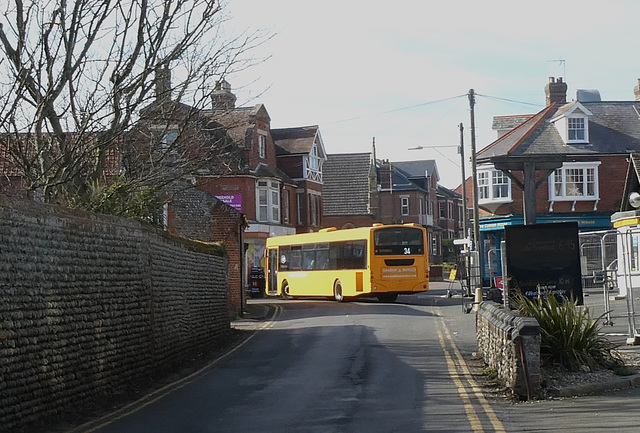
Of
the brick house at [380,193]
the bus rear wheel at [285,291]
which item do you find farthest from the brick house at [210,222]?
the brick house at [380,193]

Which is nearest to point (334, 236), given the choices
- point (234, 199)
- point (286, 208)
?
point (234, 199)

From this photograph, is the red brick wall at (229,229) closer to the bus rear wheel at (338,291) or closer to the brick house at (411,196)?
the bus rear wheel at (338,291)

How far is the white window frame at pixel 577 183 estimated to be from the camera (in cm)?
5088

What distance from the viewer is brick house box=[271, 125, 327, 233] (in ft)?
194

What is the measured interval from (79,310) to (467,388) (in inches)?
225

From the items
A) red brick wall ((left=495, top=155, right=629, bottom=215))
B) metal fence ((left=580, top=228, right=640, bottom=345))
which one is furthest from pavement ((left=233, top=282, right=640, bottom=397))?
red brick wall ((left=495, top=155, right=629, bottom=215))

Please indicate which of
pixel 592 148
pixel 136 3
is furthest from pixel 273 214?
pixel 136 3

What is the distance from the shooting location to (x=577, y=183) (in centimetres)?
5097

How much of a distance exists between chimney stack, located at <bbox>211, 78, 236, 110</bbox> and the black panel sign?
6.78 metres

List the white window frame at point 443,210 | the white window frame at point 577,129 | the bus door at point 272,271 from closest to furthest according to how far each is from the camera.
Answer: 1. the bus door at point 272,271
2. the white window frame at point 577,129
3. the white window frame at point 443,210

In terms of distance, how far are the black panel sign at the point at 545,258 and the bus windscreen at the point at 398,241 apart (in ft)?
58.2

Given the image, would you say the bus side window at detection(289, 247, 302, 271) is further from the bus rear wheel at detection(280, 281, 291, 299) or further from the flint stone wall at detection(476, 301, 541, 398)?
the flint stone wall at detection(476, 301, 541, 398)

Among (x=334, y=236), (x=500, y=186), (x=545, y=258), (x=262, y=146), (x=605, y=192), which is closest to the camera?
(x=545, y=258)

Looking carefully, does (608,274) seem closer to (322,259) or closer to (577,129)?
(322,259)
